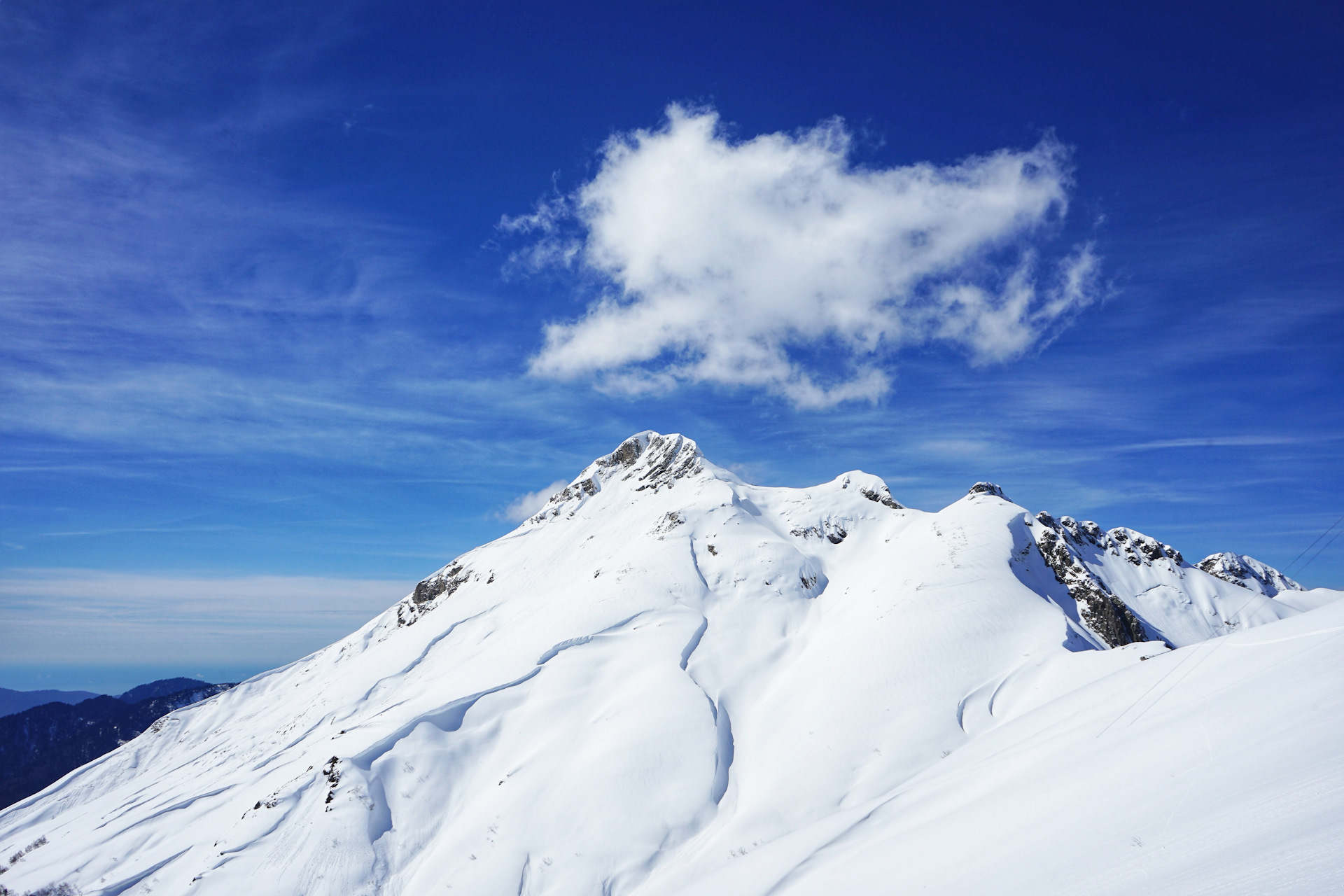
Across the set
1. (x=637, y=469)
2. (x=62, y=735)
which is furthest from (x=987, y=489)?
(x=62, y=735)

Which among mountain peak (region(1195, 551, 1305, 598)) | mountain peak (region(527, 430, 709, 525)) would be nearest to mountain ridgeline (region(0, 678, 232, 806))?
mountain peak (region(527, 430, 709, 525))

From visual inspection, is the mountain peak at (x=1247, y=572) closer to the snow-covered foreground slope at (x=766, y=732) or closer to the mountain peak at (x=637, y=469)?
the snow-covered foreground slope at (x=766, y=732)

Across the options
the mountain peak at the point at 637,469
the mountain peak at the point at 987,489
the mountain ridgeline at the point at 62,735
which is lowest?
the mountain ridgeline at the point at 62,735

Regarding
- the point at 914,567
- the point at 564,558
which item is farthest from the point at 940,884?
the point at 564,558

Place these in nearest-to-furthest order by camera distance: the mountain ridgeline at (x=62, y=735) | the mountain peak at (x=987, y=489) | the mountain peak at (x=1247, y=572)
Answer: the mountain peak at (x=987, y=489), the mountain peak at (x=1247, y=572), the mountain ridgeline at (x=62, y=735)

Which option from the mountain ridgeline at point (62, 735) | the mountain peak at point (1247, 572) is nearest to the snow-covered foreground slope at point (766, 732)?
the mountain peak at point (1247, 572)

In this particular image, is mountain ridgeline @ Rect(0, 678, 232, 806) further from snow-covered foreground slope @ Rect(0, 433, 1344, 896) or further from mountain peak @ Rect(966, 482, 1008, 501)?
mountain peak @ Rect(966, 482, 1008, 501)

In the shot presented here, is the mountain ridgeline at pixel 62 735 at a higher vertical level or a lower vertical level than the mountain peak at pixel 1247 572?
lower

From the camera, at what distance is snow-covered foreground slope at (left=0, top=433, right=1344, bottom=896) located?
8.54m

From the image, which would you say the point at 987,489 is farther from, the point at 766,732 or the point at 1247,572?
the point at 1247,572

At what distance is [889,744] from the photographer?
30344 millimetres

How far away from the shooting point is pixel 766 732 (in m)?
35.0

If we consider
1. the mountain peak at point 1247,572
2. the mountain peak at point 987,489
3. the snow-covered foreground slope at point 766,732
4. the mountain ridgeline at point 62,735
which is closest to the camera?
the snow-covered foreground slope at point 766,732

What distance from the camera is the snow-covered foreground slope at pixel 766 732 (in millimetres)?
8539
